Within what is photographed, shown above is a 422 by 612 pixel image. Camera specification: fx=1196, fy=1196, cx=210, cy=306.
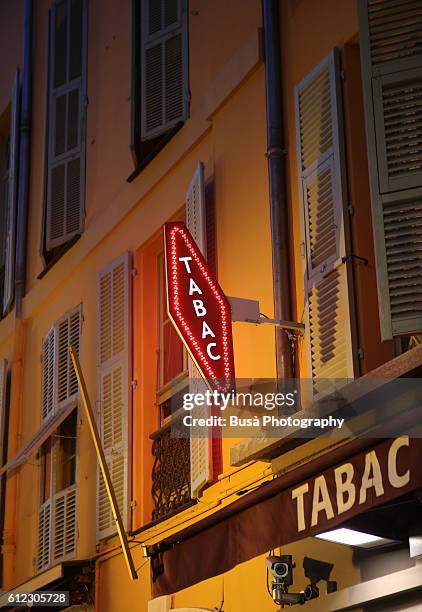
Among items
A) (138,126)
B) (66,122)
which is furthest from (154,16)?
(66,122)

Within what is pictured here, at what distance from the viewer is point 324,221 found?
7.86 m

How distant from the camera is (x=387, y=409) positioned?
6.15 meters

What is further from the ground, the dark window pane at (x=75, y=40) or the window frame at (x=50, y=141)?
the dark window pane at (x=75, y=40)

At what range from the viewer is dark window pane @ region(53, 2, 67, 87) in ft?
45.1

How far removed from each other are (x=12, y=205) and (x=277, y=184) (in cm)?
652

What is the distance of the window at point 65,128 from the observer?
12.9m

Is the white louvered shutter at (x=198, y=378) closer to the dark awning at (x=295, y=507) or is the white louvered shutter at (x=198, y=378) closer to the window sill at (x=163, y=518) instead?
the window sill at (x=163, y=518)

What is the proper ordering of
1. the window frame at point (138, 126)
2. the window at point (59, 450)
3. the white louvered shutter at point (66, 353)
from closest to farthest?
the window frame at point (138, 126) < the window at point (59, 450) < the white louvered shutter at point (66, 353)

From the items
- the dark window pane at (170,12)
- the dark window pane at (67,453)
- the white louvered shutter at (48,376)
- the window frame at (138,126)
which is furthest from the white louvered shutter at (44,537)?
the dark window pane at (170,12)

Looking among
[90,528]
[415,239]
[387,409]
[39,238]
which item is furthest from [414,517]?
[39,238]

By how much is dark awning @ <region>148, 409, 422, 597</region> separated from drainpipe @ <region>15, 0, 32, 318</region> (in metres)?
6.85

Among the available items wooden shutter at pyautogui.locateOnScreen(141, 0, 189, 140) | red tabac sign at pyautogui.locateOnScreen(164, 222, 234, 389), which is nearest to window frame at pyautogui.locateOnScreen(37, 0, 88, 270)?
wooden shutter at pyautogui.locateOnScreen(141, 0, 189, 140)

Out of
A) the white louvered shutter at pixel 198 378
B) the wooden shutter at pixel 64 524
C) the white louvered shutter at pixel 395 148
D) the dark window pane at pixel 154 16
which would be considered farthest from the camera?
the dark window pane at pixel 154 16

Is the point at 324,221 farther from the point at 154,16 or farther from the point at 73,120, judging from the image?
the point at 73,120
